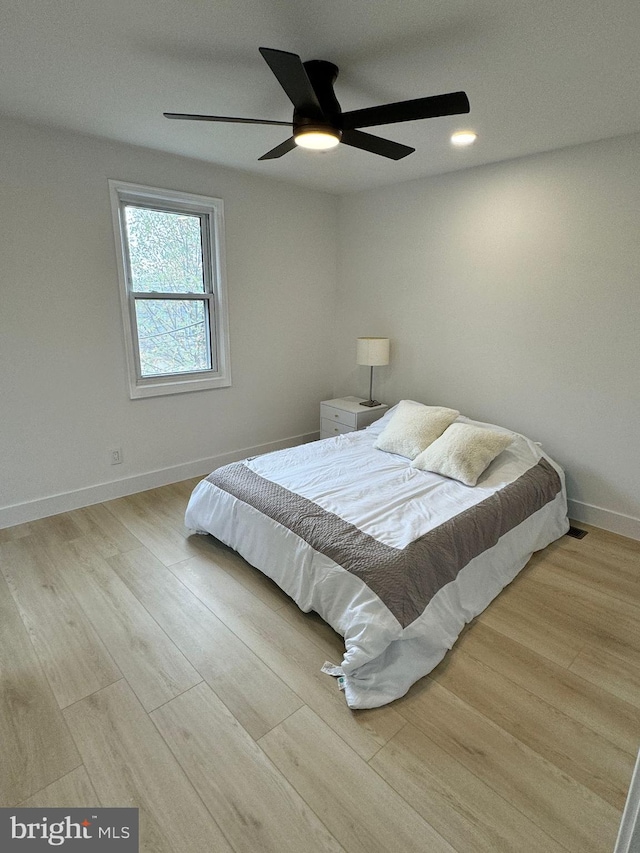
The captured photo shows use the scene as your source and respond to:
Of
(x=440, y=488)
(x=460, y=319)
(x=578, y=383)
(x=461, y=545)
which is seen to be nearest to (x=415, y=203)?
(x=460, y=319)

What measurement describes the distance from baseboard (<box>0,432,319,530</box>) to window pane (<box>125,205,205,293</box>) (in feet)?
4.77

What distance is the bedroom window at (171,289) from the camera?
10.3 feet

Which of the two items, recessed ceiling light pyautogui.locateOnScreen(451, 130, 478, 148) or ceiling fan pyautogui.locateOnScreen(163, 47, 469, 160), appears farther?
recessed ceiling light pyautogui.locateOnScreen(451, 130, 478, 148)

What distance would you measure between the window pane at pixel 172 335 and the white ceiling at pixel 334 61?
1141mm

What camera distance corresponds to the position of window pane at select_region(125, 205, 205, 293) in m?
3.19

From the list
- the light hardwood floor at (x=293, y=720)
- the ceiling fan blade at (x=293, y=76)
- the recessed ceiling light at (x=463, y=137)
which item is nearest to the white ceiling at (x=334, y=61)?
the recessed ceiling light at (x=463, y=137)

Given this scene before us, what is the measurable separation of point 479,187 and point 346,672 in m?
3.32

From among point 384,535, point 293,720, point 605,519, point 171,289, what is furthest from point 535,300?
point 293,720

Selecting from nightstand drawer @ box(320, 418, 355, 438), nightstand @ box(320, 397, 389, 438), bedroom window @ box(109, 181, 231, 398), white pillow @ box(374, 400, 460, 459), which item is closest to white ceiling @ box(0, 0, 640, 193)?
bedroom window @ box(109, 181, 231, 398)

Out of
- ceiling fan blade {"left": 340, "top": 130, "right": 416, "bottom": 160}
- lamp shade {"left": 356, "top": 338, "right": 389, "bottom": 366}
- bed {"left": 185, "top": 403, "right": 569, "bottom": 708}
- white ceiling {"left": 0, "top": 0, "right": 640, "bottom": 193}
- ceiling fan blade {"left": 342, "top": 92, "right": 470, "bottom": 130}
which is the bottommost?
bed {"left": 185, "top": 403, "right": 569, "bottom": 708}

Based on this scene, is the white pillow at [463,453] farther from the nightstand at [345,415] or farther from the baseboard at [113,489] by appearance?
the baseboard at [113,489]

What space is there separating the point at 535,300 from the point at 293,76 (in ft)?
7.47

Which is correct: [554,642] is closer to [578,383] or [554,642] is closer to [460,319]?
[578,383]

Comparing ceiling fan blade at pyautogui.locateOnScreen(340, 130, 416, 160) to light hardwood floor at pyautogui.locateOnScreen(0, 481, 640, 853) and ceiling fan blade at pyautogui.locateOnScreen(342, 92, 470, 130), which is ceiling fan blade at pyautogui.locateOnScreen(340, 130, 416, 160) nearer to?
ceiling fan blade at pyautogui.locateOnScreen(342, 92, 470, 130)
